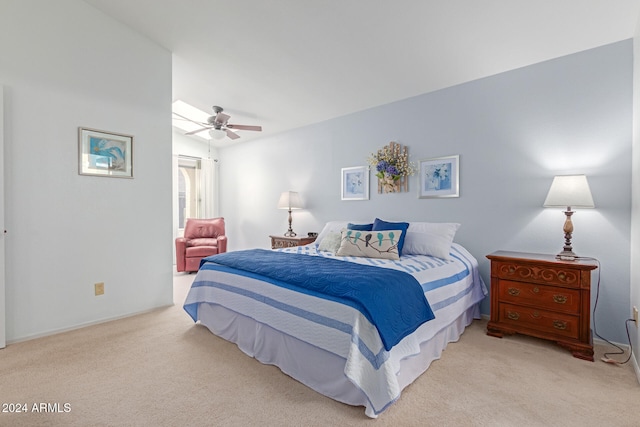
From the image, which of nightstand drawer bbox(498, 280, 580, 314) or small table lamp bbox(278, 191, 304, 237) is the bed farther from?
small table lamp bbox(278, 191, 304, 237)

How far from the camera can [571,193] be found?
2.49m

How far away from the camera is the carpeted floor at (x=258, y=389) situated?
5.50 feet

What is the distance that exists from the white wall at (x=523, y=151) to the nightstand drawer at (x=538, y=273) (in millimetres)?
488

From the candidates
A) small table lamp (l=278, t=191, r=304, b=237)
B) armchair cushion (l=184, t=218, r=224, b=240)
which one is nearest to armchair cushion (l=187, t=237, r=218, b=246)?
→ armchair cushion (l=184, t=218, r=224, b=240)

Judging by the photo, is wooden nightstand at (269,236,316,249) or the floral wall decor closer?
the floral wall decor

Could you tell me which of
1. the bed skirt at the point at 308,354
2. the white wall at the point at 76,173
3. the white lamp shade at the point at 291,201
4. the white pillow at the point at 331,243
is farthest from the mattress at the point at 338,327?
the white lamp shade at the point at 291,201

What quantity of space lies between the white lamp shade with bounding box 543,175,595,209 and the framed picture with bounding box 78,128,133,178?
159 inches

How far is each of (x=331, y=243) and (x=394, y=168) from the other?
128 cm

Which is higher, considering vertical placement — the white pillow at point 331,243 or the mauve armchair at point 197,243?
the white pillow at point 331,243

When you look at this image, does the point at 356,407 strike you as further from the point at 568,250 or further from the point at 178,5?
the point at 178,5

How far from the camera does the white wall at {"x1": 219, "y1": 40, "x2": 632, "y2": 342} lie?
2.58 meters

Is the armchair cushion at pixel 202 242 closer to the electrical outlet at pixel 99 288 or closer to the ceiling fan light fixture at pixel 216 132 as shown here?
the ceiling fan light fixture at pixel 216 132

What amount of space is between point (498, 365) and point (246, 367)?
5.92 ft

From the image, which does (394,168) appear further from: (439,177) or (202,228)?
(202,228)
